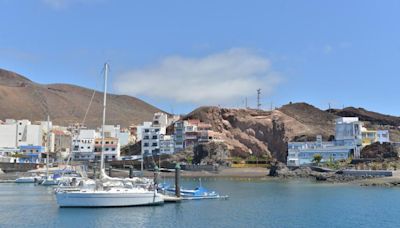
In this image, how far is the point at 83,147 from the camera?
13912 centimetres

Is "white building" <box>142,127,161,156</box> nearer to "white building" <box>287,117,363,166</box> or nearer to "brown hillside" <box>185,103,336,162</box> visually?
"brown hillside" <box>185,103,336,162</box>

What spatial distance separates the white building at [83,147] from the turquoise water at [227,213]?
8360 centimetres

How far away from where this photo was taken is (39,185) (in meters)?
78.2

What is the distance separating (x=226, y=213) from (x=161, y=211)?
18.0 feet

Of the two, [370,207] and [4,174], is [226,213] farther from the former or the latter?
[4,174]

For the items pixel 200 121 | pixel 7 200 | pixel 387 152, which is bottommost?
pixel 7 200

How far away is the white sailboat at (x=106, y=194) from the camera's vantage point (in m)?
41.9

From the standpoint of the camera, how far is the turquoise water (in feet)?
119

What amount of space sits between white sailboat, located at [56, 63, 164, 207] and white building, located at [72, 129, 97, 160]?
94164 millimetres

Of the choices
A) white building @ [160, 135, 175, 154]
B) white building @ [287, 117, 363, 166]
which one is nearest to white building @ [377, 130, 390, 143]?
white building @ [287, 117, 363, 166]

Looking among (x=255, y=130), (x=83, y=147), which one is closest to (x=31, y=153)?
(x=83, y=147)

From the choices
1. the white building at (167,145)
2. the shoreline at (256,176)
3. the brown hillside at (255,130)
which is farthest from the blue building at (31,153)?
the brown hillside at (255,130)

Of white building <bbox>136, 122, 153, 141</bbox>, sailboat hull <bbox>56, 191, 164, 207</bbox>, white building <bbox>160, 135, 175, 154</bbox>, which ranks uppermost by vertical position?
white building <bbox>136, 122, 153, 141</bbox>

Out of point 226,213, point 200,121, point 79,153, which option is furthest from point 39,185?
point 200,121
